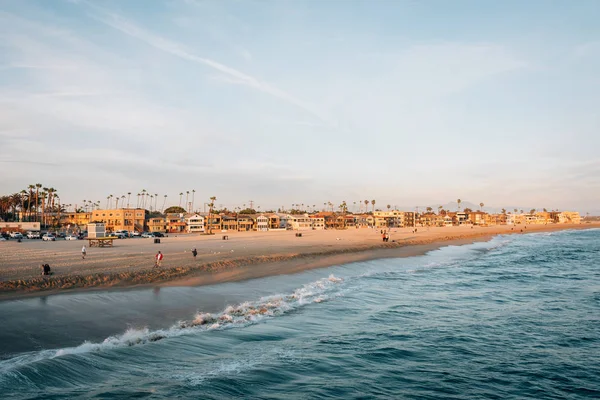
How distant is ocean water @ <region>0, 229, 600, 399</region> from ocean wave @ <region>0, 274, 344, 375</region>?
71mm

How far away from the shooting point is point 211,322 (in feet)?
54.1

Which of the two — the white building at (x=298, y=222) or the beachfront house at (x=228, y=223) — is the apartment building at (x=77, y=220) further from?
the white building at (x=298, y=222)

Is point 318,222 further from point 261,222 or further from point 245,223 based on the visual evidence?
point 245,223

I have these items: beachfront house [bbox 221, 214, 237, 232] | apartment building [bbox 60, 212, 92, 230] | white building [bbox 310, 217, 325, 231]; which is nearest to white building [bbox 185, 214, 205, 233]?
beachfront house [bbox 221, 214, 237, 232]

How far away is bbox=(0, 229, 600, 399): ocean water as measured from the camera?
1050 centimetres

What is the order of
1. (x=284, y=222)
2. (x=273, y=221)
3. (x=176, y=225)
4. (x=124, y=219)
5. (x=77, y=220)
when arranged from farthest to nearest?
1. (x=284, y=222)
2. (x=77, y=220)
3. (x=273, y=221)
4. (x=176, y=225)
5. (x=124, y=219)

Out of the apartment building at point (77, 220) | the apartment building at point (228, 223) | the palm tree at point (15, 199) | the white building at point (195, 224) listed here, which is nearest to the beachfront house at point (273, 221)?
the apartment building at point (228, 223)

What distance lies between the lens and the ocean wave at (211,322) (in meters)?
11.9

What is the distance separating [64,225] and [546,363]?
517 feet

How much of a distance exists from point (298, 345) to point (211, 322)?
4348 mm

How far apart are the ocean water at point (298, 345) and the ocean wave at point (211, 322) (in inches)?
2.8

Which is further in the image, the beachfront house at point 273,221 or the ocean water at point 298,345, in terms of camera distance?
the beachfront house at point 273,221

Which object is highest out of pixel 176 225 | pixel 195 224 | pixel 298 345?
pixel 195 224

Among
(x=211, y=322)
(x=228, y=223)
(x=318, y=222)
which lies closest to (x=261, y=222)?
(x=228, y=223)
